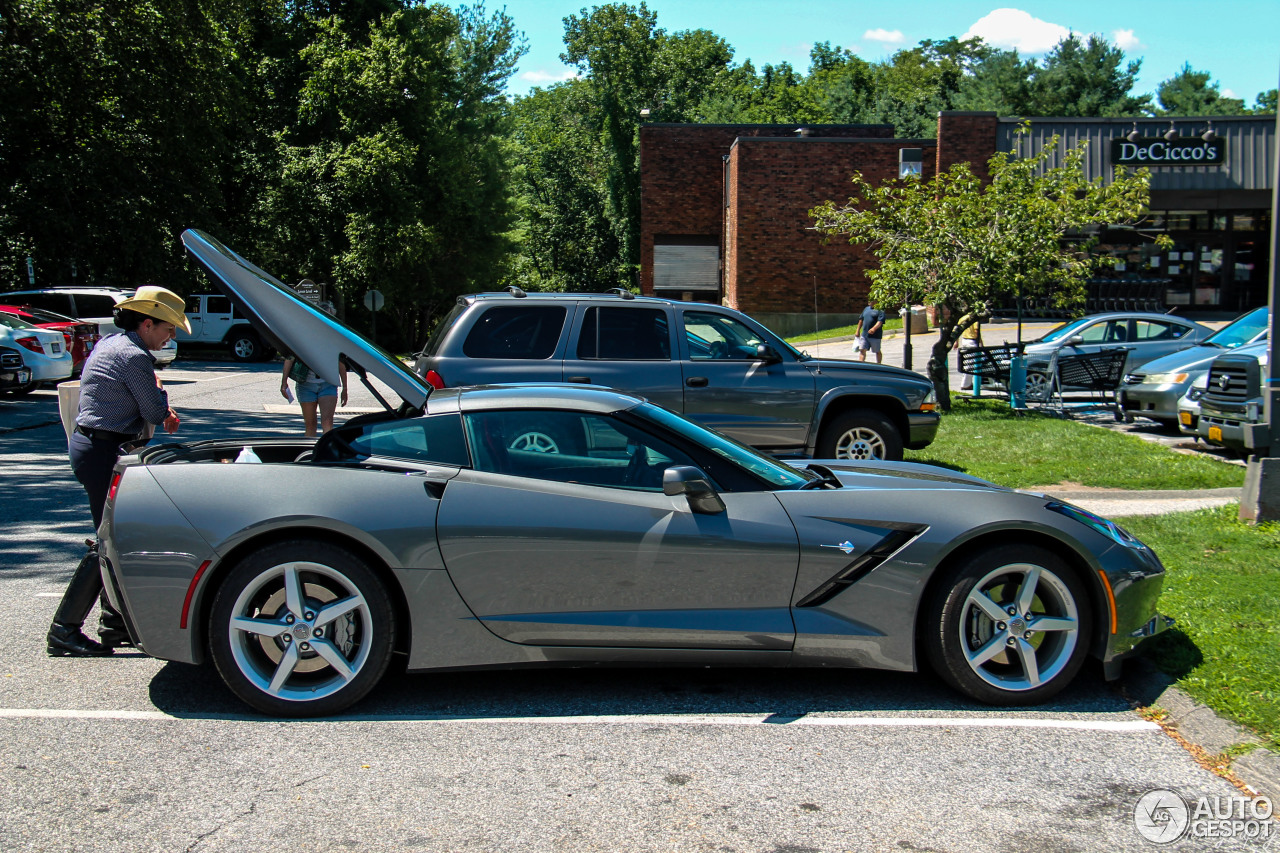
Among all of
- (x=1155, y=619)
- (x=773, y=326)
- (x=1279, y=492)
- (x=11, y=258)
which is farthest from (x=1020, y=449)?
(x=11, y=258)

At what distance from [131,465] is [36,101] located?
91.2 ft

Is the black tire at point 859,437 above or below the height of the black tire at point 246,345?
below

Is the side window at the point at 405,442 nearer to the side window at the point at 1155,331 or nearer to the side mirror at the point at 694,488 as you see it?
the side mirror at the point at 694,488

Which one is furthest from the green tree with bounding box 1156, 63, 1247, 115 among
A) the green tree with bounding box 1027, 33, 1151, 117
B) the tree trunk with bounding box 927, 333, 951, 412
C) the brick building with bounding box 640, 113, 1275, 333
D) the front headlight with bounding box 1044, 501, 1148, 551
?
the front headlight with bounding box 1044, 501, 1148, 551

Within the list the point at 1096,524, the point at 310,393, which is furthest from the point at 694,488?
the point at 310,393

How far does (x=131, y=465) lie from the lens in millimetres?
4418

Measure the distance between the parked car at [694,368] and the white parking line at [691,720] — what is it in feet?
15.3

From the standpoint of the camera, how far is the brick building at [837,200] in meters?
31.9

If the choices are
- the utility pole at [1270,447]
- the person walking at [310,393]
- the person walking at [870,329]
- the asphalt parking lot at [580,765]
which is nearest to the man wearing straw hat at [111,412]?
the asphalt parking lot at [580,765]

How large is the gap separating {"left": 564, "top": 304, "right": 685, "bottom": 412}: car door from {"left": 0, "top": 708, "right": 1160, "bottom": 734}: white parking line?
509cm

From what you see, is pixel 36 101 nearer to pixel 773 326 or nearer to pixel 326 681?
pixel 773 326

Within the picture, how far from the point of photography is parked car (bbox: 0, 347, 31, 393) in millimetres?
16062

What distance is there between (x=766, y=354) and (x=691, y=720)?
A: 19.2ft

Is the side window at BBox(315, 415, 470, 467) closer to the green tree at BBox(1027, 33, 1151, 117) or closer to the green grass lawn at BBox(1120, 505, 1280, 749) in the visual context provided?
the green grass lawn at BBox(1120, 505, 1280, 749)
